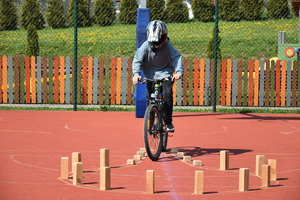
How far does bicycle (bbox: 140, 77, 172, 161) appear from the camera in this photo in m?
7.41

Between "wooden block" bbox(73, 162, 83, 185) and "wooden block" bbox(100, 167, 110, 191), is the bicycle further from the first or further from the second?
"wooden block" bbox(100, 167, 110, 191)

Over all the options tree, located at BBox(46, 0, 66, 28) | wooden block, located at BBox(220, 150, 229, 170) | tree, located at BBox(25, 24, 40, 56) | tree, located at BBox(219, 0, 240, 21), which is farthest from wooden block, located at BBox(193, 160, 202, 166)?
tree, located at BBox(219, 0, 240, 21)

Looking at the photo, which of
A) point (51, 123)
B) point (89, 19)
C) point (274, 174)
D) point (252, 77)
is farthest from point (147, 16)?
point (89, 19)

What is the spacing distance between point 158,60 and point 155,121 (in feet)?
2.97

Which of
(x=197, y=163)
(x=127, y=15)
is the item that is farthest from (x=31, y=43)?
(x=197, y=163)

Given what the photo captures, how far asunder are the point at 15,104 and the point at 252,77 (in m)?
6.34

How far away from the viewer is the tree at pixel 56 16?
2267cm

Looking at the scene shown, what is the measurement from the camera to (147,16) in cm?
1216

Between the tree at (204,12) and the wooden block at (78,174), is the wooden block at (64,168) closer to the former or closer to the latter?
the wooden block at (78,174)

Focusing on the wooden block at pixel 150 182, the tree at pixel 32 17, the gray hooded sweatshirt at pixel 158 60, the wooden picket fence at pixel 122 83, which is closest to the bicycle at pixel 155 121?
the gray hooded sweatshirt at pixel 158 60

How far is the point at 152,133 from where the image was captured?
24.6ft

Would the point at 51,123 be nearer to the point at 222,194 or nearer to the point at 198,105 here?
the point at 198,105

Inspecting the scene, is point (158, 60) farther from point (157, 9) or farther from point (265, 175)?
point (157, 9)

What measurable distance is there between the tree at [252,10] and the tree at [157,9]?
4.37m
